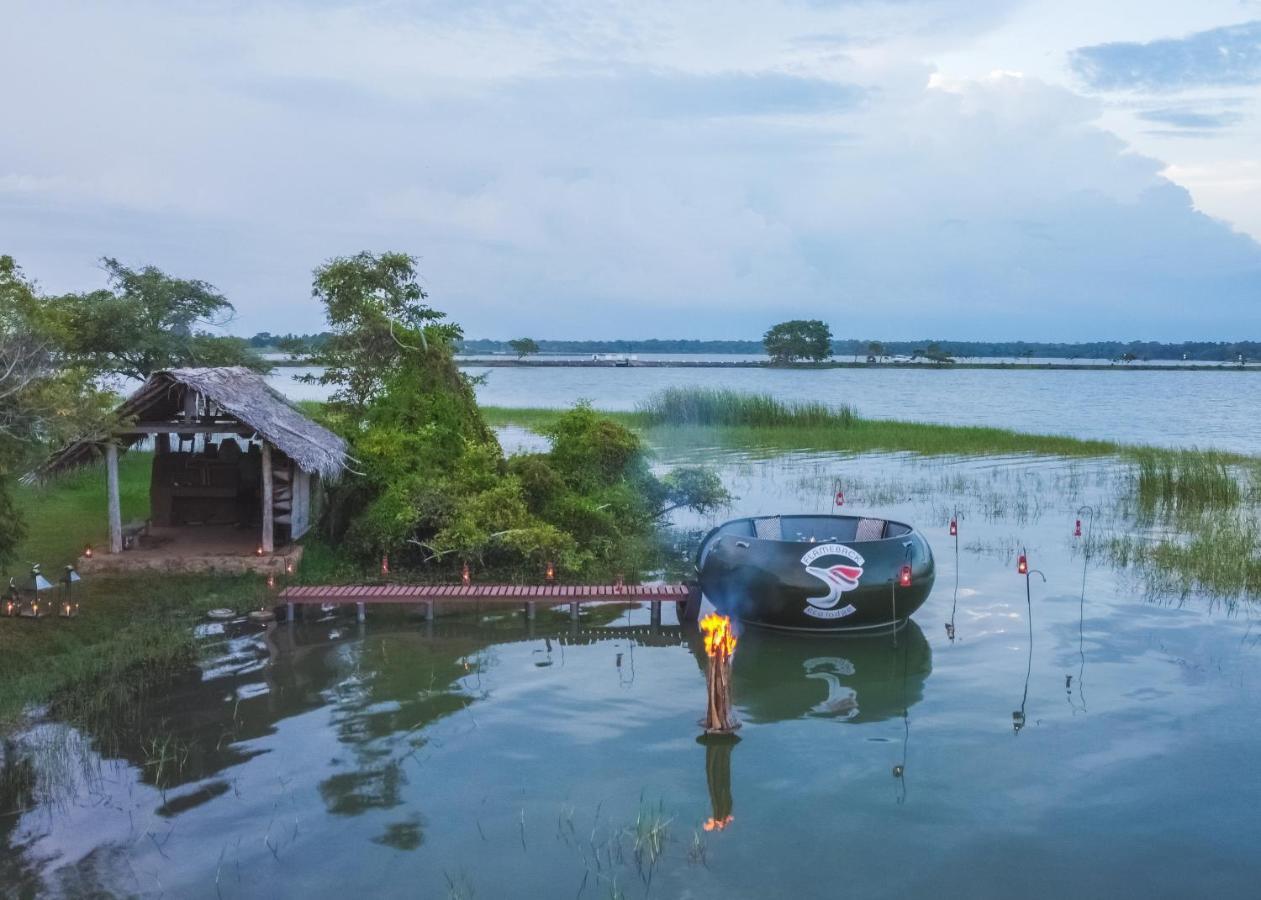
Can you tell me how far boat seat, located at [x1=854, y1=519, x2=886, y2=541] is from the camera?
47.2ft

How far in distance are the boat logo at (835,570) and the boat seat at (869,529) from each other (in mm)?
2499

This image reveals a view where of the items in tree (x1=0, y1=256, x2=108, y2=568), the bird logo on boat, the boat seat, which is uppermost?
tree (x1=0, y1=256, x2=108, y2=568)

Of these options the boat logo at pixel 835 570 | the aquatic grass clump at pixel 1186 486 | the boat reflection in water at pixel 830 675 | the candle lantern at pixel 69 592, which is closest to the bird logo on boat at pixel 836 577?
the boat logo at pixel 835 570

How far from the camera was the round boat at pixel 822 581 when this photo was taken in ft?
39.1

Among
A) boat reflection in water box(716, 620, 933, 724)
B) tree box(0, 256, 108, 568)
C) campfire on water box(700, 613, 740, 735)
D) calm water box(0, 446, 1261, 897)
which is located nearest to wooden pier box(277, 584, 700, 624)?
calm water box(0, 446, 1261, 897)

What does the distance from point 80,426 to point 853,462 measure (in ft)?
71.5

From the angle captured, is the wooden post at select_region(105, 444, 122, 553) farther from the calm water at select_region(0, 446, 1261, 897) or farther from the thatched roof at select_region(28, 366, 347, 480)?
the calm water at select_region(0, 446, 1261, 897)

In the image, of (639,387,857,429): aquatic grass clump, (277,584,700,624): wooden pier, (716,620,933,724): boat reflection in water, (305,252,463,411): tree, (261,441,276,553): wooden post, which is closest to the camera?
(716,620,933,724): boat reflection in water

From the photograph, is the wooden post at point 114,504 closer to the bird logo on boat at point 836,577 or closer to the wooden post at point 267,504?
the wooden post at point 267,504

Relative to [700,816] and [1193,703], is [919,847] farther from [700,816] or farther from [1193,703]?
[1193,703]

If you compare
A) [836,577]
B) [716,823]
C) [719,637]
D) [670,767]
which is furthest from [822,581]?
[716,823]

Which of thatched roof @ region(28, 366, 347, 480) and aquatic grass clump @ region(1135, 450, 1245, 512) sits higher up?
thatched roof @ region(28, 366, 347, 480)

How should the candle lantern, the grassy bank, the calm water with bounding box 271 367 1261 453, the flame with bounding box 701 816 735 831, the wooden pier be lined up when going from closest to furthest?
the flame with bounding box 701 816 735 831, the grassy bank, the candle lantern, the wooden pier, the calm water with bounding box 271 367 1261 453

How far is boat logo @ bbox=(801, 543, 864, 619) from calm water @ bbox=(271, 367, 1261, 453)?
39.4 feet
